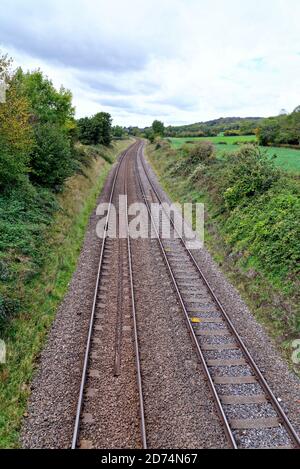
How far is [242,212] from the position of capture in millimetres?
17469

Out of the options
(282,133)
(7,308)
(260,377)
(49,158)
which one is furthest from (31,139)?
(282,133)

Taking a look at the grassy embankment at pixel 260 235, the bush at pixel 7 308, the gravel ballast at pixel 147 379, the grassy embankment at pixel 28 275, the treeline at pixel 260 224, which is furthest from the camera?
the treeline at pixel 260 224

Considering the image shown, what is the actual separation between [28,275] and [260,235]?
9993 mm

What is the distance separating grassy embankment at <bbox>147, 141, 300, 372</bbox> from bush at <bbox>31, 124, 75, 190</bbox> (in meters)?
9.57

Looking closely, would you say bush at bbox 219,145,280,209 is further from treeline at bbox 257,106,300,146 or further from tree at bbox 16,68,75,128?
treeline at bbox 257,106,300,146

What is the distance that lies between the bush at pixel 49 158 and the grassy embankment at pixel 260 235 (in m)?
9.57

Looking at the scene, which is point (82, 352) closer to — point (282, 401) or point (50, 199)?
point (282, 401)

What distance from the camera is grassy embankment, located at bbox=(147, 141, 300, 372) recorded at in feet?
36.7

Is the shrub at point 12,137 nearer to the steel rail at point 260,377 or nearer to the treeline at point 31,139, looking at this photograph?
the treeline at point 31,139

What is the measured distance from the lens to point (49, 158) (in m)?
19.7

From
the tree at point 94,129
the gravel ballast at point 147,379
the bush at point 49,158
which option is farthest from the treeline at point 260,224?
the tree at point 94,129

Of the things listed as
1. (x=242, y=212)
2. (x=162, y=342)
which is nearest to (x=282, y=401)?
(x=162, y=342)

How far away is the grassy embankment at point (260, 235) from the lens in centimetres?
1118
